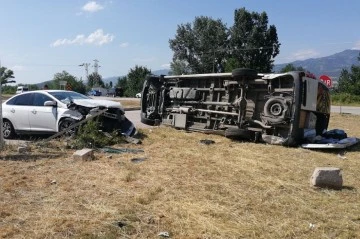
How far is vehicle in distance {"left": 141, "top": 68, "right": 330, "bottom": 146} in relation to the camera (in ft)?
32.7

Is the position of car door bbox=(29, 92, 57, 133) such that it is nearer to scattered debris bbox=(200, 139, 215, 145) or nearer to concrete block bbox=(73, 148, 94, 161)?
concrete block bbox=(73, 148, 94, 161)

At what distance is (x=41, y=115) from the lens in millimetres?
11562

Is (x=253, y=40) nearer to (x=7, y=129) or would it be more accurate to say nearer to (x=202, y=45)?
(x=202, y=45)

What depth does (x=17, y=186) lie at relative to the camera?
6.15m

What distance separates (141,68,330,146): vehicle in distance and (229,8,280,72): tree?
5437 cm

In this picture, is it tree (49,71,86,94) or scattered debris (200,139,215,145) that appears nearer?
scattered debris (200,139,215,145)

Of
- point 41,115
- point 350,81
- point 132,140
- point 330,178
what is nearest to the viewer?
point 330,178

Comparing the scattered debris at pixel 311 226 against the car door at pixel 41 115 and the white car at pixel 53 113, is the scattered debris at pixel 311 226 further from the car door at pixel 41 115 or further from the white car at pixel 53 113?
the car door at pixel 41 115

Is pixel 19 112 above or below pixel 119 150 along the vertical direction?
above

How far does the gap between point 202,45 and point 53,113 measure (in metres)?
66.1

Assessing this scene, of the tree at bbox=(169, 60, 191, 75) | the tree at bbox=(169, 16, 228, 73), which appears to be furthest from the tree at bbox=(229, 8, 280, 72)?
the tree at bbox=(169, 60, 191, 75)

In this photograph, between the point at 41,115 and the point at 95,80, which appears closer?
the point at 41,115

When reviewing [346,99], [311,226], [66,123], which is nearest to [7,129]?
[66,123]

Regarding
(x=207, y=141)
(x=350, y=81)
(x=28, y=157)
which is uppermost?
(x=350, y=81)
